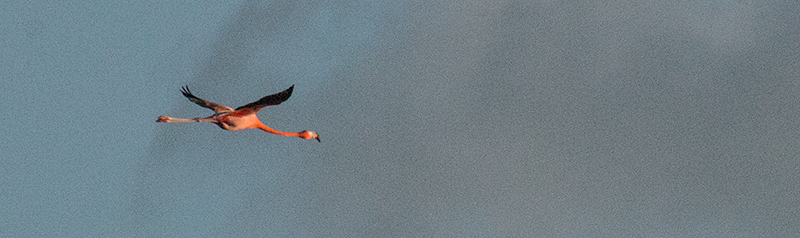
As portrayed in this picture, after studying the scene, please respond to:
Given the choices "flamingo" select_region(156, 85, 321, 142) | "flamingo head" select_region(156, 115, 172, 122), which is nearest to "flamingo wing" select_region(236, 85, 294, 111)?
"flamingo" select_region(156, 85, 321, 142)

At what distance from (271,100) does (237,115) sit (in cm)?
360

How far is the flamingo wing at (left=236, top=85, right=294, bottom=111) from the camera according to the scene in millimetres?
47438

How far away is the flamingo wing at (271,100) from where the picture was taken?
1868 inches

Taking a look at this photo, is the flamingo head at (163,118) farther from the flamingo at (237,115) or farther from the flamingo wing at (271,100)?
the flamingo wing at (271,100)

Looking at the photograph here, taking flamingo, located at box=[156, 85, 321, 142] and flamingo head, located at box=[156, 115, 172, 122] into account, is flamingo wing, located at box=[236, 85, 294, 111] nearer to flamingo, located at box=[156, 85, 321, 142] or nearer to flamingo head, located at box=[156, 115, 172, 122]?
flamingo, located at box=[156, 85, 321, 142]

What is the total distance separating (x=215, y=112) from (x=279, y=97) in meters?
6.74

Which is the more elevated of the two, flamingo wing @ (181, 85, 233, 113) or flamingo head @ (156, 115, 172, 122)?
flamingo wing @ (181, 85, 233, 113)

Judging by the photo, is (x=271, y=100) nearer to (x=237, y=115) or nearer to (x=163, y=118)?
(x=237, y=115)

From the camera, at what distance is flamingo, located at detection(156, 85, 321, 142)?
4859 cm

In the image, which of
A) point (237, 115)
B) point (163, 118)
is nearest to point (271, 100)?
point (237, 115)

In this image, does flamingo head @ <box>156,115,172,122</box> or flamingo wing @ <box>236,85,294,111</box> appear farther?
flamingo head @ <box>156,115,172,122</box>

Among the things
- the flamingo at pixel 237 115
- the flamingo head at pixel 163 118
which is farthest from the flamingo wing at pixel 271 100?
the flamingo head at pixel 163 118

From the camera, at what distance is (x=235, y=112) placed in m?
51.7

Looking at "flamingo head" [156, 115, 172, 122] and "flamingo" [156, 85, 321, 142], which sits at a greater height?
"flamingo" [156, 85, 321, 142]
